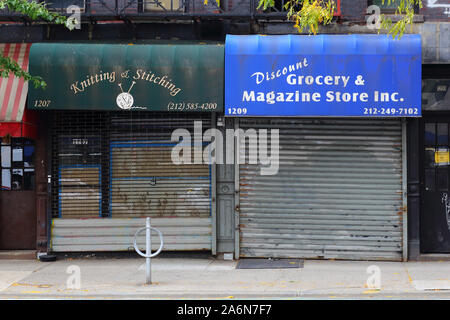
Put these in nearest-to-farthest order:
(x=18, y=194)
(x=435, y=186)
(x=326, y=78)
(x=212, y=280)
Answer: (x=212, y=280) → (x=326, y=78) → (x=435, y=186) → (x=18, y=194)

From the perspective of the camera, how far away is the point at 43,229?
11.9 metres

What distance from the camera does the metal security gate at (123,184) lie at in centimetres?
1180

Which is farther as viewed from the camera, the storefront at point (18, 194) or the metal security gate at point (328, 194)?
the storefront at point (18, 194)

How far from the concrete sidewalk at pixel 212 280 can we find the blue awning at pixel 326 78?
287 cm

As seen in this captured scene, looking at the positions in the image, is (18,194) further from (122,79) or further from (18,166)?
(122,79)

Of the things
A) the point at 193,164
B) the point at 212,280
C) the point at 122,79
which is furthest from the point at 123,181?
the point at 212,280

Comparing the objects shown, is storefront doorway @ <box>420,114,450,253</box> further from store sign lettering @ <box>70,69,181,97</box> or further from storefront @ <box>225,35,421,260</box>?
store sign lettering @ <box>70,69,181,97</box>

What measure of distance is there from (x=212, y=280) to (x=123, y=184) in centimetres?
308

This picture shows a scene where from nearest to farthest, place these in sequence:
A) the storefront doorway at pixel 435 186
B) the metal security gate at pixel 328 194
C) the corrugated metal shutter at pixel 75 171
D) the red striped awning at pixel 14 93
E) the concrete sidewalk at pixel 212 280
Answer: the concrete sidewalk at pixel 212 280 < the red striped awning at pixel 14 93 < the metal security gate at pixel 328 194 < the storefront doorway at pixel 435 186 < the corrugated metal shutter at pixel 75 171

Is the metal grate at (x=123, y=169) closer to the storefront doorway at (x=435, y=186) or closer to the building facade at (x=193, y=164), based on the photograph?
the building facade at (x=193, y=164)

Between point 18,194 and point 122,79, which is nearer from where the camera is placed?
point 122,79

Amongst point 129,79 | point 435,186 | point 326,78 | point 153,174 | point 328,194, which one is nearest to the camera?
point 326,78

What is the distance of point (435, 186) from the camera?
1176 cm

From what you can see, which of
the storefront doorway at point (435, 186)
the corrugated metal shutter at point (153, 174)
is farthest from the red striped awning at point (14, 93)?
the storefront doorway at point (435, 186)
